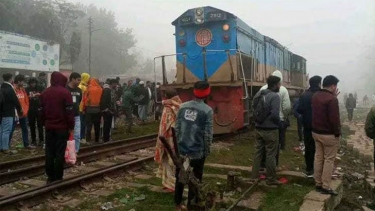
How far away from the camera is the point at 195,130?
468 cm

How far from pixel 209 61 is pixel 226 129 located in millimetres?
→ 2402

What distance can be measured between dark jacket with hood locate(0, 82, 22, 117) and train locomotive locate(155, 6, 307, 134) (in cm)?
411

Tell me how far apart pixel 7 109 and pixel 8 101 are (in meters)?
0.20

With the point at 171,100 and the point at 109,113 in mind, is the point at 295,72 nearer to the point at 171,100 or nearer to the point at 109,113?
the point at 109,113

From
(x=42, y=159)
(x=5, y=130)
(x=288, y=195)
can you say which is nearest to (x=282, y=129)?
(x=288, y=195)

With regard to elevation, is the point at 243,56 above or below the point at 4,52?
below

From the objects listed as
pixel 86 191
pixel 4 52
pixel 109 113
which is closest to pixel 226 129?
pixel 109 113

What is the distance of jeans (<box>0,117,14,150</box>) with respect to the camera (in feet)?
28.1

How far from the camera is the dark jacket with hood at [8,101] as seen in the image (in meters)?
8.47

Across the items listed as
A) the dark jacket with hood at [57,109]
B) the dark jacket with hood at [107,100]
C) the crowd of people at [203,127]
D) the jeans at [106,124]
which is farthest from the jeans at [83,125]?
the dark jacket with hood at [57,109]

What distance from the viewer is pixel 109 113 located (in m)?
9.92

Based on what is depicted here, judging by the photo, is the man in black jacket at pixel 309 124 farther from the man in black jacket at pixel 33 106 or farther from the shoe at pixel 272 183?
the man in black jacket at pixel 33 106

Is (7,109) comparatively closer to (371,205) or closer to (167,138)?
(167,138)

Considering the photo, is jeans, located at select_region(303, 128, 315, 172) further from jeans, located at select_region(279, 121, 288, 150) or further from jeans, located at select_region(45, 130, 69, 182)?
jeans, located at select_region(45, 130, 69, 182)
